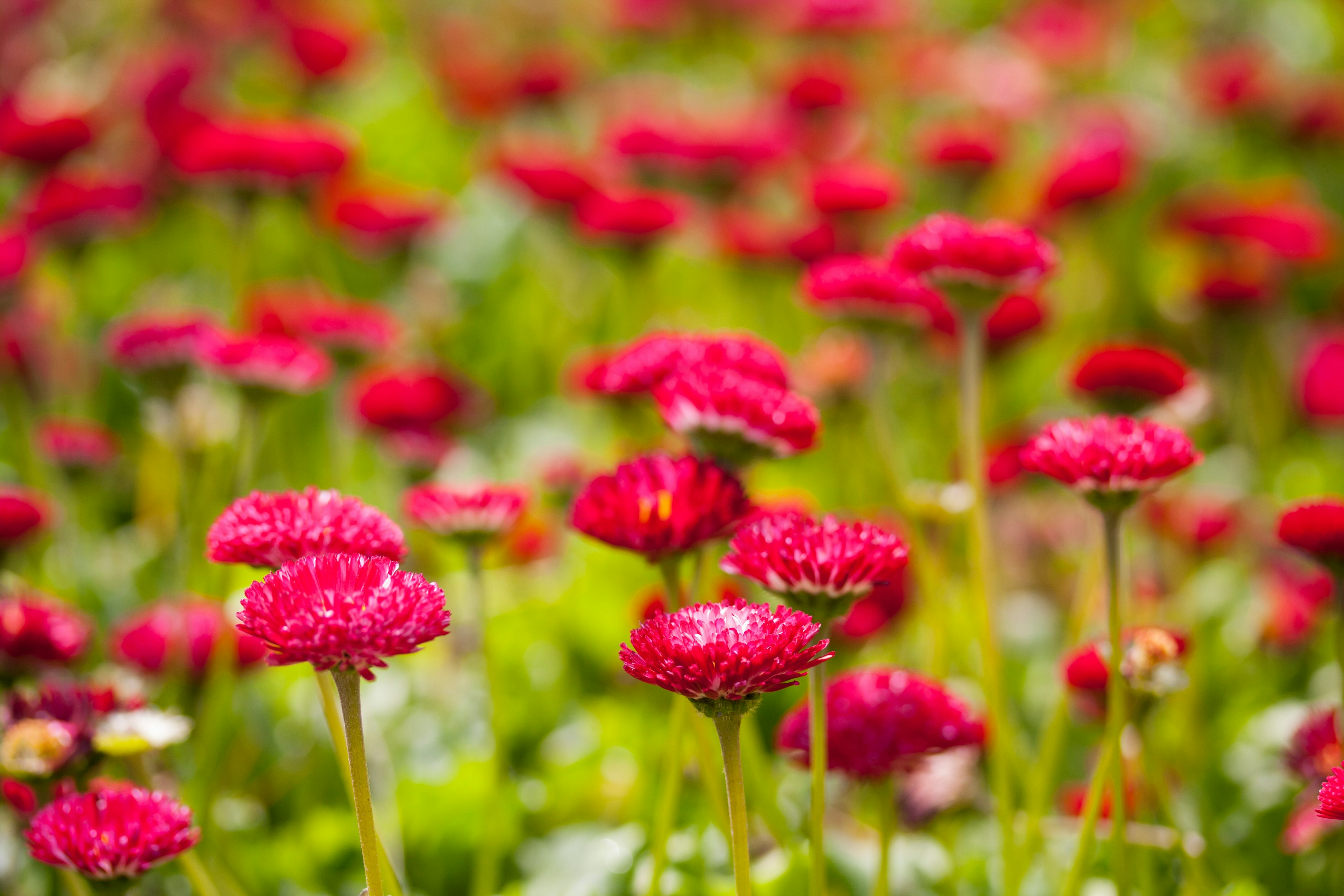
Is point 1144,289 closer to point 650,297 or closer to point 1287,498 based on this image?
point 1287,498

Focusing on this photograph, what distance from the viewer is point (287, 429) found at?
2.01 m

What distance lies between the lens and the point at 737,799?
2.38 ft

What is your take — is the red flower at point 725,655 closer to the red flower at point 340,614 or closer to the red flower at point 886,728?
the red flower at point 340,614

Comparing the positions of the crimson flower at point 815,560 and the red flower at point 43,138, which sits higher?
the red flower at point 43,138

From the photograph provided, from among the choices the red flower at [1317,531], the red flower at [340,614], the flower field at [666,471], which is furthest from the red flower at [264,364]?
the red flower at [1317,531]

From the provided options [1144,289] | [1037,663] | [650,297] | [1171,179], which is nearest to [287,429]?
[650,297]

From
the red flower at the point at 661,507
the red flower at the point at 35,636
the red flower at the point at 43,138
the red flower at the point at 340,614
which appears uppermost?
the red flower at the point at 43,138

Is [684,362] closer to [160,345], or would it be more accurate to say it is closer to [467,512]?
[467,512]

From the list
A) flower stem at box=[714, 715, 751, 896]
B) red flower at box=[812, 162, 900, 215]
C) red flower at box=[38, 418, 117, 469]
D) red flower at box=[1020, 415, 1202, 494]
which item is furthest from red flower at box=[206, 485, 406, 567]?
red flower at box=[812, 162, 900, 215]

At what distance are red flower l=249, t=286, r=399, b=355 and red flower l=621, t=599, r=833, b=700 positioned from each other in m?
1.01

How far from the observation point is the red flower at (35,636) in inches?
42.2

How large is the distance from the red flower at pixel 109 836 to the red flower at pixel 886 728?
1.39ft

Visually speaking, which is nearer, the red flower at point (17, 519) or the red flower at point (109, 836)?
the red flower at point (109, 836)

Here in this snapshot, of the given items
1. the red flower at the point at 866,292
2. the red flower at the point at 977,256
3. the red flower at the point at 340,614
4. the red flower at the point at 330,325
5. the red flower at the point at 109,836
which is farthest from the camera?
the red flower at the point at 330,325
